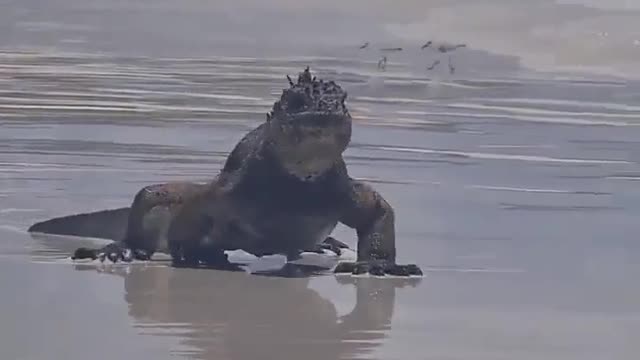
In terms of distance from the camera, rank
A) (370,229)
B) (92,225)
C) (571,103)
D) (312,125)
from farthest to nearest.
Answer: (571,103) → (92,225) → (370,229) → (312,125)

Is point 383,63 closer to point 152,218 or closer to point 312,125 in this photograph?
point 152,218

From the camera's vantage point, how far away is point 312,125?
7043 mm

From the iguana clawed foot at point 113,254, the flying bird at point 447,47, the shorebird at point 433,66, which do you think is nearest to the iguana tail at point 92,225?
the iguana clawed foot at point 113,254

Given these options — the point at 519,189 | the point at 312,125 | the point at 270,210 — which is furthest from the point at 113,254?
the point at 519,189

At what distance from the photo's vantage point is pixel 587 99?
1867 cm

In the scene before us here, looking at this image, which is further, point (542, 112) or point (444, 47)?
point (444, 47)

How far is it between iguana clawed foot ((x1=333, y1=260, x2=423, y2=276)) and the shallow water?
0.08 metres

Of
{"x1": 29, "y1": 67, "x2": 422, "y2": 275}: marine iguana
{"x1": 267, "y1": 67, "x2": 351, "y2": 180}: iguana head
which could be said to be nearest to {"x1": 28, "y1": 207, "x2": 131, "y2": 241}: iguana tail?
{"x1": 29, "y1": 67, "x2": 422, "y2": 275}: marine iguana

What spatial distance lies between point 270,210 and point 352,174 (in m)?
4.07

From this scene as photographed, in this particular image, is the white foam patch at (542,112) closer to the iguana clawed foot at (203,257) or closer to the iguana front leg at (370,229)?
the iguana front leg at (370,229)

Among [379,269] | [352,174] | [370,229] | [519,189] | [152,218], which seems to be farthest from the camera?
[352,174]

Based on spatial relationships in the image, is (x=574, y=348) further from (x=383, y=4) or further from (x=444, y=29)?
(x=383, y=4)

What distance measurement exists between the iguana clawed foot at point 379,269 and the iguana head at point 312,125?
0.45 meters

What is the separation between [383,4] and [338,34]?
209 cm
